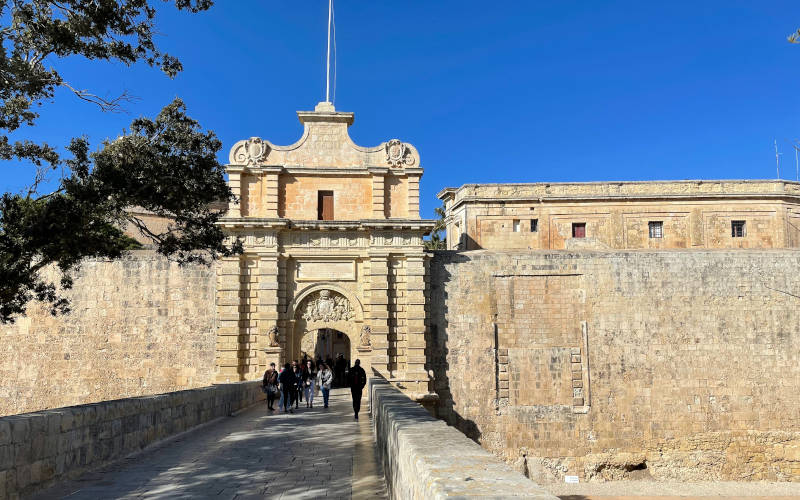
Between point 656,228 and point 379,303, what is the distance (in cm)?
1597

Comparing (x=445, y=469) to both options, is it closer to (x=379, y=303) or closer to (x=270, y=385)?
(x=270, y=385)

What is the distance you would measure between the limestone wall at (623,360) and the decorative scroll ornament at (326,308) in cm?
256

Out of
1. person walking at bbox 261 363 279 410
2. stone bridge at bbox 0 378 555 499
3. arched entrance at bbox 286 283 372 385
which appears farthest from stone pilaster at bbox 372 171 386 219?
stone bridge at bbox 0 378 555 499

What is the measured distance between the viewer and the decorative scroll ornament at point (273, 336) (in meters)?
18.1

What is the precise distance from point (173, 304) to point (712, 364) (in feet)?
54.9

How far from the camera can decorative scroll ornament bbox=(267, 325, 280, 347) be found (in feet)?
59.3

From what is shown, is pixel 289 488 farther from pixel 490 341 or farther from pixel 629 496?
pixel 629 496

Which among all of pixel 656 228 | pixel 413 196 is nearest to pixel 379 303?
pixel 413 196

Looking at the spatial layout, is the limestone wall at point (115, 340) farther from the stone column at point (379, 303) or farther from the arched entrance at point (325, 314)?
the stone column at point (379, 303)

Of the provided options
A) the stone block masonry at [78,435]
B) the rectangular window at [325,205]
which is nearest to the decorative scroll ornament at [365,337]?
the rectangular window at [325,205]

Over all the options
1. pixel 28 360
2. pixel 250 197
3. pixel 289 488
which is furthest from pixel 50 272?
pixel 289 488

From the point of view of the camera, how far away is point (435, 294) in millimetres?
19375

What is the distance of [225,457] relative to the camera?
26.5ft

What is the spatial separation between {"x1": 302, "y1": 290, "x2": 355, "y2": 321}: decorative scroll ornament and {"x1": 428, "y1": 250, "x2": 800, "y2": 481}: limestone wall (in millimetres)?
2560
